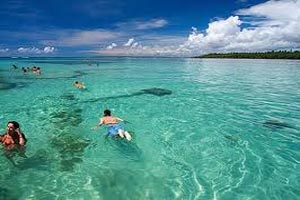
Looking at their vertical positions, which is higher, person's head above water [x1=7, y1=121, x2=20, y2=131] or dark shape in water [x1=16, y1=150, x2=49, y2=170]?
person's head above water [x1=7, y1=121, x2=20, y2=131]

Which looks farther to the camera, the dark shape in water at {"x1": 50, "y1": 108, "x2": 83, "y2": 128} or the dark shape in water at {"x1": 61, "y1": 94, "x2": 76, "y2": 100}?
the dark shape in water at {"x1": 61, "y1": 94, "x2": 76, "y2": 100}

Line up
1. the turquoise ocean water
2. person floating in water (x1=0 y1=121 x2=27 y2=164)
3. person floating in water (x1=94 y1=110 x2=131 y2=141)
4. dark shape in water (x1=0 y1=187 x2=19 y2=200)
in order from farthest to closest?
1. person floating in water (x1=94 y1=110 x2=131 y2=141)
2. person floating in water (x1=0 y1=121 x2=27 y2=164)
3. the turquoise ocean water
4. dark shape in water (x1=0 y1=187 x2=19 y2=200)

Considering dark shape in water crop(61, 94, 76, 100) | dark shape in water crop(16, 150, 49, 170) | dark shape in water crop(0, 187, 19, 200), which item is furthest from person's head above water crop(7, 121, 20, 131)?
dark shape in water crop(61, 94, 76, 100)

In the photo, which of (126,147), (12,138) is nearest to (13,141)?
(12,138)

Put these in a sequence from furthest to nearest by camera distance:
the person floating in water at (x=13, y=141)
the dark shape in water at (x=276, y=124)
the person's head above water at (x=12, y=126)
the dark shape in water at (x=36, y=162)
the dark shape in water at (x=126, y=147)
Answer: the dark shape in water at (x=276, y=124), the dark shape in water at (x=126, y=147), the person floating in water at (x=13, y=141), the person's head above water at (x=12, y=126), the dark shape in water at (x=36, y=162)

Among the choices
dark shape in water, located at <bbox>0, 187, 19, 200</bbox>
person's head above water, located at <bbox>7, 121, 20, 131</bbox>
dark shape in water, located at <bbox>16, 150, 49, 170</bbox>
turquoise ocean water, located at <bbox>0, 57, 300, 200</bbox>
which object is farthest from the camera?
person's head above water, located at <bbox>7, 121, 20, 131</bbox>

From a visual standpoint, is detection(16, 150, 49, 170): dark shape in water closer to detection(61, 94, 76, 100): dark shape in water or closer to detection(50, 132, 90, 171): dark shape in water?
detection(50, 132, 90, 171): dark shape in water

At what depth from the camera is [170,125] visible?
13062 millimetres

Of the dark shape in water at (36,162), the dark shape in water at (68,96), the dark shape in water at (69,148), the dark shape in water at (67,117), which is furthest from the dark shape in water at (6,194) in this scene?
the dark shape in water at (68,96)

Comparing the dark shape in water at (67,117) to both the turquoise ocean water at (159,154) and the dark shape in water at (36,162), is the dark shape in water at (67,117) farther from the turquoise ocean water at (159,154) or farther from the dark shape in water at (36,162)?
the dark shape in water at (36,162)

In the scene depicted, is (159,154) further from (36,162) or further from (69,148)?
(36,162)

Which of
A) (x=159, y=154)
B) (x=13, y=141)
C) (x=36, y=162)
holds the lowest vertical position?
(x=159, y=154)

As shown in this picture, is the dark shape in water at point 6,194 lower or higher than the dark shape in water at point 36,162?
lower

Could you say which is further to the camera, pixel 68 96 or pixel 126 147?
pixel 68 96
